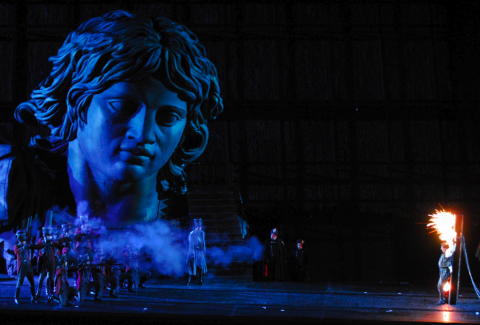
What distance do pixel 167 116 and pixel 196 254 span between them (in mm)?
2962

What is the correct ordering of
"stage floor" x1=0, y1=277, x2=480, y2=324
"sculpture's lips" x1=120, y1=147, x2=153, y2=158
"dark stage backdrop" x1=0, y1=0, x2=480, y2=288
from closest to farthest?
"stage floor" x1=0, y1=277, x2=480, y2=324 < "sculpture's lips" x1=120, y1=147, x2=153, y2=158 < "dark stage backdrop" x1=0, y1=0, x2=480, y2=288

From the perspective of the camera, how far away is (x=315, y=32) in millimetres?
20797

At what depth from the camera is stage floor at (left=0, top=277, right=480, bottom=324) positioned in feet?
25.6

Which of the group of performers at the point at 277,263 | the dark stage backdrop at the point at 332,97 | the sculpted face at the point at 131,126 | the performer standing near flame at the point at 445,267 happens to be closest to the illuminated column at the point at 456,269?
the performer standing near flame at the point at 445,267

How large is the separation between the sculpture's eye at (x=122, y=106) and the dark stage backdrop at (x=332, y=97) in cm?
791

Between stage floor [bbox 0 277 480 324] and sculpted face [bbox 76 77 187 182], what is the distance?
265 centimetres

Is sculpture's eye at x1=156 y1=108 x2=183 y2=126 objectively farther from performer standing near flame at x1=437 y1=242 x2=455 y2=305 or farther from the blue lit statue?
performer standing near flame at x1=437 y1=242 x2=455 y2=305

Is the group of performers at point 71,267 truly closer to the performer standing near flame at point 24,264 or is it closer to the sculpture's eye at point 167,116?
the performer standing near flame at point 24,264

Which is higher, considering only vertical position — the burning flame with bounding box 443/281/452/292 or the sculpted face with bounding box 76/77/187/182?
the sculpted face with bounding box 76/77/187/182

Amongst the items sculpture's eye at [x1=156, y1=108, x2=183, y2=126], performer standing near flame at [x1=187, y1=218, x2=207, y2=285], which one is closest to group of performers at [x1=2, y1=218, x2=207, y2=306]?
performer standing near flame at [x1=187, y1=218, x2=207, y2=285]

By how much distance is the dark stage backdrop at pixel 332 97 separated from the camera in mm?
20234

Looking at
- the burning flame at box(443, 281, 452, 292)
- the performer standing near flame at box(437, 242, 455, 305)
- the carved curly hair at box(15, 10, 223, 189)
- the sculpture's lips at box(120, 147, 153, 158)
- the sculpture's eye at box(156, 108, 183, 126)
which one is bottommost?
the burning flame at box(443, 281, 452, 292)

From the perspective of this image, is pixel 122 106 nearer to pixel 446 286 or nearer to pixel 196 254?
pixel 196 254

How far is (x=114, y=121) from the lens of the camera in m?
12.2
